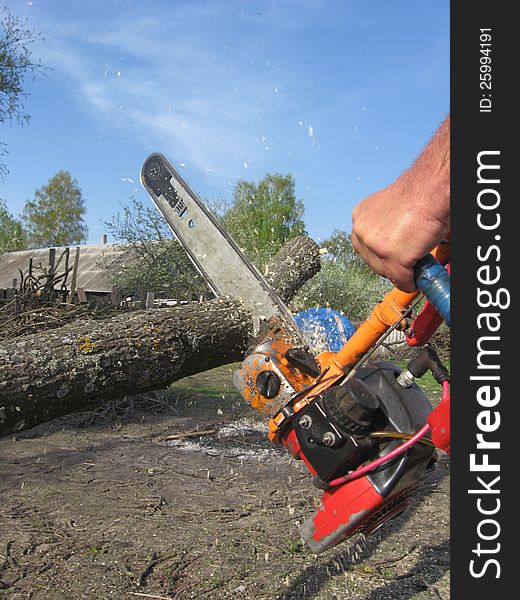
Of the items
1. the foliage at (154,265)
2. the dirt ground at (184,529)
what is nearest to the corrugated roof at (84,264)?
the foliage at (154,265)

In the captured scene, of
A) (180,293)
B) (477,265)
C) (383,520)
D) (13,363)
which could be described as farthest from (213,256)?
(180,293)

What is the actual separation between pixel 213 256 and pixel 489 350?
2.85m

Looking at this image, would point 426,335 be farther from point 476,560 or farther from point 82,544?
point 82,544

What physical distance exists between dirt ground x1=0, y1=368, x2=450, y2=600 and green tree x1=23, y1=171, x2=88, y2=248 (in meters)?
43.5

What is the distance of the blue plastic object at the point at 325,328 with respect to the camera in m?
4.69

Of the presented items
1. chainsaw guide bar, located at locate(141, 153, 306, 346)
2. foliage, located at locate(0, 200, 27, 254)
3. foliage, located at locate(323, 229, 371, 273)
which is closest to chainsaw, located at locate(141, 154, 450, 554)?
chainsaw guide bar, located at locate(141, 153, 306, 346)

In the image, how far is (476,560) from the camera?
2.94 ft

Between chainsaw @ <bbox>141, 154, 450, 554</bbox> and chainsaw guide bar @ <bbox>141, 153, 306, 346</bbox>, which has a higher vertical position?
chainsaw guide bar @ <bbox>141, 153, 306, 346</bbox>

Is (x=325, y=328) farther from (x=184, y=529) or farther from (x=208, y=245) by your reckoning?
(x=184, y=529)

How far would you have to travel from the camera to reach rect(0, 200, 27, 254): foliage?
3734cm

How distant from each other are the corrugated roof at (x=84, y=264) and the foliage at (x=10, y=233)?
4.56m

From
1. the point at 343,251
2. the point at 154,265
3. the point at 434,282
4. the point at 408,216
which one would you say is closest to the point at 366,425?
the point at 434,282

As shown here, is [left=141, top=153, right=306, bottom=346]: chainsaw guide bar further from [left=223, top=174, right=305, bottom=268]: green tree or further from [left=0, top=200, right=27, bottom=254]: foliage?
[left=0, top=200, right=27, bottom=254]: foliage

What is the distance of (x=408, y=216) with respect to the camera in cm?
103
